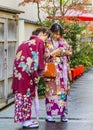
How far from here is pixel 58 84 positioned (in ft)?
30.6

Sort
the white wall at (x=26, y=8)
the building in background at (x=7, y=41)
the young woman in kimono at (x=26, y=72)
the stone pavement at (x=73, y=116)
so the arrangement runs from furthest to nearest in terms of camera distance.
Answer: the white wall at (x=26, y=8)
the building in background at (x=7, y=41)
the stone pavement at (x=73, y=116)
the young woman in kimono at (x=26, y=72)

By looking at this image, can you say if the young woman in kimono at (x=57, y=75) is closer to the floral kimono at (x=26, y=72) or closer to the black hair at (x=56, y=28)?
the black hair at (x=56, y=28)

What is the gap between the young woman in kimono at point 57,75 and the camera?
30.3 ft

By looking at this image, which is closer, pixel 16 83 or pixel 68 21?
pixel 16 83

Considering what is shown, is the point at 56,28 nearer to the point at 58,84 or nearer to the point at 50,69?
the point at 50,69

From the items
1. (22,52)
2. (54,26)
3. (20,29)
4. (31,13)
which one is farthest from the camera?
(31,13)

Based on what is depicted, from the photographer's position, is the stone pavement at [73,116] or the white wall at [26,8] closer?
the stone pavement at [73,116]

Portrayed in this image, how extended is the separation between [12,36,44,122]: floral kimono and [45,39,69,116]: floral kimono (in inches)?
25.8

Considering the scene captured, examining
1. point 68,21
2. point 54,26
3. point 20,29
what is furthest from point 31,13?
point 54,26

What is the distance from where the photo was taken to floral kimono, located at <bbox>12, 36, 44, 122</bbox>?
8.58 meters

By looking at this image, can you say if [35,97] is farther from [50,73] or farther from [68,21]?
[68,21]

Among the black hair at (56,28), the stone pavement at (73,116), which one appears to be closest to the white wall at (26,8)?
the stone pavement at (73,116)

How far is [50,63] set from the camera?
9258mm

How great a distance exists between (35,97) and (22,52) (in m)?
0.86
